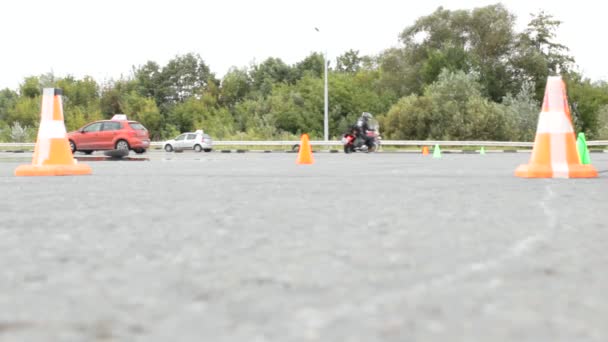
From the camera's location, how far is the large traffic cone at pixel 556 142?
11312 millimetres

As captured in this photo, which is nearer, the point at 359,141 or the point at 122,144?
the point at 359,141

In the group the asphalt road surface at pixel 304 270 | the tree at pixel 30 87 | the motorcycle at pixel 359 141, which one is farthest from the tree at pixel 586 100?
the asphalt road surface at pixel 304 270

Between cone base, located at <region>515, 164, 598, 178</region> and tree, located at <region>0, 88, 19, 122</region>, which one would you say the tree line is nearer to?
tree, located at <region>0, 88, 19, 122</region>

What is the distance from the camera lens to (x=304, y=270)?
3891 millimetres

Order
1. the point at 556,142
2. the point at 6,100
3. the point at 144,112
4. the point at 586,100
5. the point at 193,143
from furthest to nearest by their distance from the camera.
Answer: the point at 6,100 → the point at 144,112 → the point at 586,100 → the point at 193,143 → the point at 556,142

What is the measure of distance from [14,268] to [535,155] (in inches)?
351

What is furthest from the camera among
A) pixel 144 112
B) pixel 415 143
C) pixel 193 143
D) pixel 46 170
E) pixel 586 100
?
pixel 144 112

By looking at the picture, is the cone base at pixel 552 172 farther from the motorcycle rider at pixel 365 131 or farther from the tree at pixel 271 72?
the tree at pixel 271 72

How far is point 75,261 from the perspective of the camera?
423cm

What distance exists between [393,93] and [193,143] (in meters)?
35.6

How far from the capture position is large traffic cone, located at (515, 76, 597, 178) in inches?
445

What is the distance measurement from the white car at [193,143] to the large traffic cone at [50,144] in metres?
31.1

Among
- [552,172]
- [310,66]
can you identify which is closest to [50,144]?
[552,172]

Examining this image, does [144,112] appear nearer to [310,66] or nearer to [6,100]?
[310,66]
